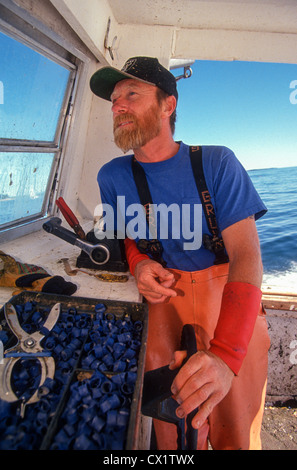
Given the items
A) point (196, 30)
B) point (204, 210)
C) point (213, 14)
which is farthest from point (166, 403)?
point (196, 30)

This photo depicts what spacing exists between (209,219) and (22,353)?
1.09 metres

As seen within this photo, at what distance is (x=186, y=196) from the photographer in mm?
1509

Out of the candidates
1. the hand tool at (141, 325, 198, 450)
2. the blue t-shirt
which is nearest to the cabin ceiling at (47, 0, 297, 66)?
the blue t-shirt

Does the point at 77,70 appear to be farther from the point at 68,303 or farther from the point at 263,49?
the point at 68,303

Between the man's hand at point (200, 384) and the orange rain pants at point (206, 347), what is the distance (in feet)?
1.29

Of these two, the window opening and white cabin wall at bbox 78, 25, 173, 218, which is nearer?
the window opening

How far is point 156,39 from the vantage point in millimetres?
2590

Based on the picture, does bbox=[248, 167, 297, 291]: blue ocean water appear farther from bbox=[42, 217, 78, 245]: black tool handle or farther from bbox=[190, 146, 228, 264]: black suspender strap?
bbox=[42, 217, 78, 245]: black tool handle

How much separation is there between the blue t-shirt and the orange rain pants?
0.15 m

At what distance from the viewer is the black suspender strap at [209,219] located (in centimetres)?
145

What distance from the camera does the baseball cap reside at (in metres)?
1.51
